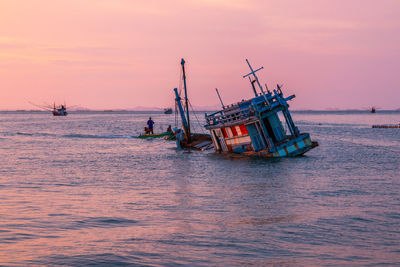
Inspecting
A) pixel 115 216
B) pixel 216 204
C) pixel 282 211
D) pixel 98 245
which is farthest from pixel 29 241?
pixel 282 211

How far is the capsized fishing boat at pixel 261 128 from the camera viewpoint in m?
28.9

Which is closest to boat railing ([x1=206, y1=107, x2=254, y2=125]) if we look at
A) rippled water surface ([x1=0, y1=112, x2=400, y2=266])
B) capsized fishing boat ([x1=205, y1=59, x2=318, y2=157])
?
capsized fishing boat ([x1=205, y1=59, x2=318, y2=157])

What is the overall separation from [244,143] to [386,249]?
20.6 m

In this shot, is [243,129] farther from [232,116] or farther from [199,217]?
[199,217]

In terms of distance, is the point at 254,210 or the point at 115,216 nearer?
the point at 115,216

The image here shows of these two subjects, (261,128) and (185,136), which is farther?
(185,136)

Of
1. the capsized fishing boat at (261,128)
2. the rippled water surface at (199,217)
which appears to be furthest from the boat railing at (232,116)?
the rippled water surface at (199,217)

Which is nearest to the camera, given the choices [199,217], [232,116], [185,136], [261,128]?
[199,217]

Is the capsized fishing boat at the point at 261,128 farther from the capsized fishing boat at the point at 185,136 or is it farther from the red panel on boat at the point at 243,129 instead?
the capsized fishing boat at the point at 185,136

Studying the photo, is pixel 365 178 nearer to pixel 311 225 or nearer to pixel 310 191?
pixel 310 191

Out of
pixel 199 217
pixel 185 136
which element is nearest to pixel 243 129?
pixel 185 136

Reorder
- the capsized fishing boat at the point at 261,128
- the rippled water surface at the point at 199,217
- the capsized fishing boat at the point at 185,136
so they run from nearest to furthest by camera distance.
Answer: the rippled water surface at the point at 199,217 < the capsized fishing boat at the point at 261,128 < the capsized fishing boat at the point at 185,136

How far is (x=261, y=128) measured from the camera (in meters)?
28.8

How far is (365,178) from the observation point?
→ 21.9 metres
